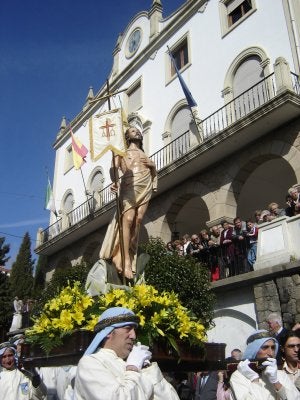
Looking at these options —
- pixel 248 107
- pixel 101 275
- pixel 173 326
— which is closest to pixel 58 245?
pixel 248 107

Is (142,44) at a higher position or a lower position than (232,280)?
higher

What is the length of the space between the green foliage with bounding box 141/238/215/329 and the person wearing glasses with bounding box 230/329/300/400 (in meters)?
5.12

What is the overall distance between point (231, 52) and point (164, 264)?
9.84 m

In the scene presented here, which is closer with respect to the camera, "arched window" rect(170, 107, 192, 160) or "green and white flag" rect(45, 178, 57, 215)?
"arched window" rect(170, 107, 192, 160)

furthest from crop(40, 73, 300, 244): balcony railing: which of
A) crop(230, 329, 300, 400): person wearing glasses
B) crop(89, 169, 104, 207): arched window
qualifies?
crop(230, 329, 300, 400): person wearing glasses

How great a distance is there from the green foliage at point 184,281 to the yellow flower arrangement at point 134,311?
524cm

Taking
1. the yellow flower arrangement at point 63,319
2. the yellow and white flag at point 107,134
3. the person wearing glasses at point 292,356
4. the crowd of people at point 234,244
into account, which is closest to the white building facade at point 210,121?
the crowd of people at point 234,244

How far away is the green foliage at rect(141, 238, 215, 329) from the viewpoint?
938cm

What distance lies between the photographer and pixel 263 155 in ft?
44.1

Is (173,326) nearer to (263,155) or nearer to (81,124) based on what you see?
(263,155)

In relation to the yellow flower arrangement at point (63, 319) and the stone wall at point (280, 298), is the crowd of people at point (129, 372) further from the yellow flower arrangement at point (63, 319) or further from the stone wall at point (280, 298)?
the stone wall at point (280, 298)

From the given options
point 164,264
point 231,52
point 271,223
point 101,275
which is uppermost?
point 231,52

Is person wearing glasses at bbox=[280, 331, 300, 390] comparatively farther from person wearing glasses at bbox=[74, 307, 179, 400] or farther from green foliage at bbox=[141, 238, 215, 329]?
green foliage at bbox=[141, 238, 215, 329]

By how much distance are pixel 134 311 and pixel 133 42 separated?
71.2ft
